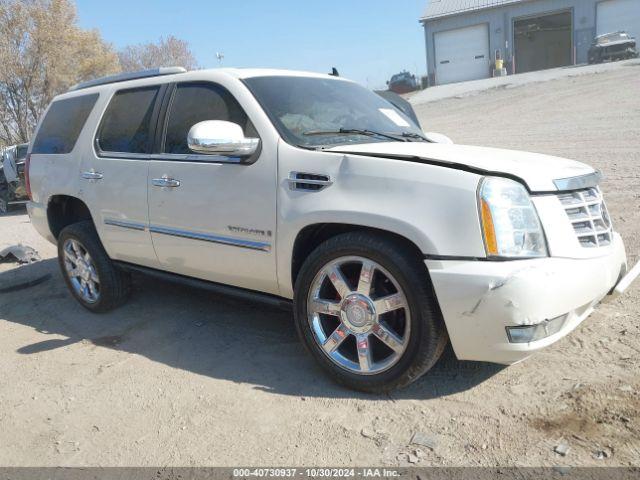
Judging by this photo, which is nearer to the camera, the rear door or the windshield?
the windshield

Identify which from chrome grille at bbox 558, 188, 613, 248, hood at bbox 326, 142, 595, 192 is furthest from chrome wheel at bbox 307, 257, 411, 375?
chrome grille at bbox 558, 188, 613, 248

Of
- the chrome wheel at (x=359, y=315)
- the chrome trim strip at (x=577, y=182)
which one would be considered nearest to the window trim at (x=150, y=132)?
the chrome wheel at (x=359, y=315)

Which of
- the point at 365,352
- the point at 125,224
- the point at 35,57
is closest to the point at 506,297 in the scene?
the point at 365,352

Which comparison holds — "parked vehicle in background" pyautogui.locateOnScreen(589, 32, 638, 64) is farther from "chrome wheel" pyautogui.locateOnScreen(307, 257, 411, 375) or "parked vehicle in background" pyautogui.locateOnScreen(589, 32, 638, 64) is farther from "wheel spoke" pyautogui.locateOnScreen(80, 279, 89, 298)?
"chrome wheel" pyautogui.locateOnScreen(307, 257, 411, 375)

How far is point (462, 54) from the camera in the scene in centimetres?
3675

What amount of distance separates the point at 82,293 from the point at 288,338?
84.3 inches

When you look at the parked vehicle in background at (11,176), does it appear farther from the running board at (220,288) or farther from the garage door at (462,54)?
the garage door at (462,54)

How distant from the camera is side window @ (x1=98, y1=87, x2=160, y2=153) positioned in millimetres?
→ 4301

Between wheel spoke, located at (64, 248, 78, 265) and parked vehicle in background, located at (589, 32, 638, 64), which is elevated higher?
parked vehicle in background, located at (589, 32, 638, 64)

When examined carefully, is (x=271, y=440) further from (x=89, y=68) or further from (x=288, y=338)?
(x=89, y=68)

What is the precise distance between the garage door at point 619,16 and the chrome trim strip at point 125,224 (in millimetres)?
35745

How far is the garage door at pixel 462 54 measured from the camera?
36.3 metres

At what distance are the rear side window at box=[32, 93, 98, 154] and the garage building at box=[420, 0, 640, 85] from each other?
34.6 metres

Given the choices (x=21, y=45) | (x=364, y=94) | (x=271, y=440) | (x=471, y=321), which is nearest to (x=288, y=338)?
(x=271, y=440)
